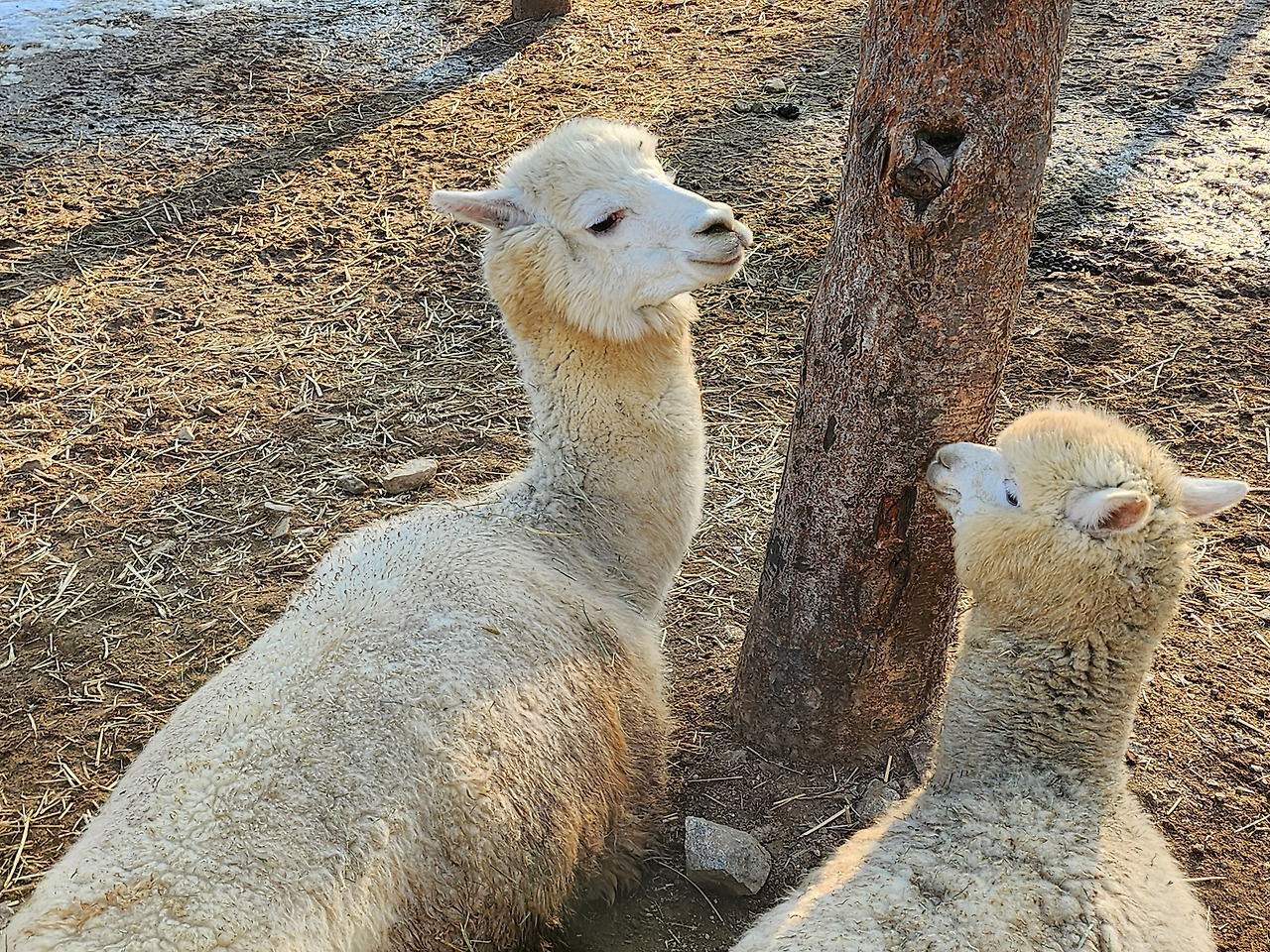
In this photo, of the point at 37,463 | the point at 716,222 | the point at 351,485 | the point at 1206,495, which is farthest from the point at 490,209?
the point at 37,463

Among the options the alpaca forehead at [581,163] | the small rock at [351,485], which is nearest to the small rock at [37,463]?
the small rock at [351,485]

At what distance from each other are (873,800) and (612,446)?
1.45 metres

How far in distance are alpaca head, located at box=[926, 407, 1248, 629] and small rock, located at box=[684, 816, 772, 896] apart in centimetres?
109

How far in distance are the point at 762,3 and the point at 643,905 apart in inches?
358

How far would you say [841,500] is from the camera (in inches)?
116

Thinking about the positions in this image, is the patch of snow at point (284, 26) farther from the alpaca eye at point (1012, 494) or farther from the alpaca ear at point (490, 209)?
the alpaca eye at point (1012, 494)

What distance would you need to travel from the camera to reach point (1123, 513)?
2406mm

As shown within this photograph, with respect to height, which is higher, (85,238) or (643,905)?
(85,238)

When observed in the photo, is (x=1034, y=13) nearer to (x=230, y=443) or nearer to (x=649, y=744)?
(x=649, y=744)

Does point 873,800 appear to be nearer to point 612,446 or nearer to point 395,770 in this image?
point 612,446

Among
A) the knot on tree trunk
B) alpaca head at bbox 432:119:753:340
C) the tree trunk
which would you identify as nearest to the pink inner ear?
the knot on tree trunk

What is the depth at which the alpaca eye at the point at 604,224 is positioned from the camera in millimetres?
3328

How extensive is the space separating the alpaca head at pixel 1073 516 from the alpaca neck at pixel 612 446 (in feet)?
3.42

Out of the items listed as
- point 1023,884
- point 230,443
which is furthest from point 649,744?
point 230,443
